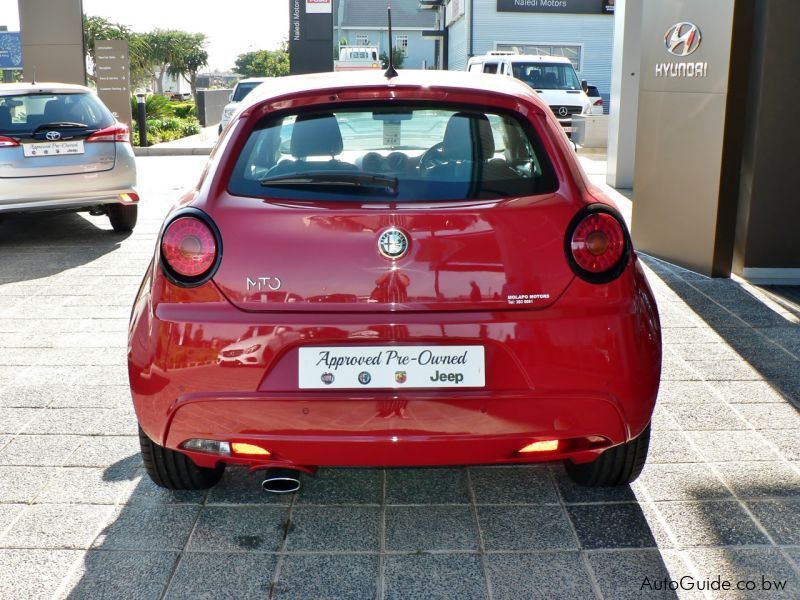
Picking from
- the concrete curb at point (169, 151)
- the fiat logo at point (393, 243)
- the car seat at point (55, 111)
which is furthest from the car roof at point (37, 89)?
the concrete curb at point (169, 151)

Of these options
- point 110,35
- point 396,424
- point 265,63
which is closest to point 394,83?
point 396,424

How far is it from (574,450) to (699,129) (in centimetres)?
524

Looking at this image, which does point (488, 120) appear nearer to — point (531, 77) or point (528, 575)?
point (528, 575)

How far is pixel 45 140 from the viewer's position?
9234 millimetres

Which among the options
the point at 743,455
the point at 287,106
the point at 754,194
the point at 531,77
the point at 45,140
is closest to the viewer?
the point at 287,106

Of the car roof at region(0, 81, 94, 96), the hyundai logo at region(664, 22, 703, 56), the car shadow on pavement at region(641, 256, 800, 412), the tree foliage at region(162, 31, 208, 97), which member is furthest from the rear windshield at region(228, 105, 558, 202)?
the tree foliage at region(162, 31, 208, 97)

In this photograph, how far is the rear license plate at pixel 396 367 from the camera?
120 inches

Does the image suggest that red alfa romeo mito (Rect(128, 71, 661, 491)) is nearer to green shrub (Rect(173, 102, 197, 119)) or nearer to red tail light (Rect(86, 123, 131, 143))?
red tail light (Rect(86, 123, 131, 143))

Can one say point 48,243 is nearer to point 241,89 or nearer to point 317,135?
point 317,135

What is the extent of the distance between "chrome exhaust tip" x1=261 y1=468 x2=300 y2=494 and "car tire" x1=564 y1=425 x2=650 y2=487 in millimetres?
1091

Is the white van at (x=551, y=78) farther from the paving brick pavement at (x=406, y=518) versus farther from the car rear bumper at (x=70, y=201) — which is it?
the paving brick pavement at (x=406, y=518)

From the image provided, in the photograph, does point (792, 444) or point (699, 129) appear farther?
point (699, 129)

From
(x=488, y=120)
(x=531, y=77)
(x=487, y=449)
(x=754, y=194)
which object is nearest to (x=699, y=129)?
(x=754, y=194)

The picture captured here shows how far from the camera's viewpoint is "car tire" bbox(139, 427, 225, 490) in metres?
3.61
